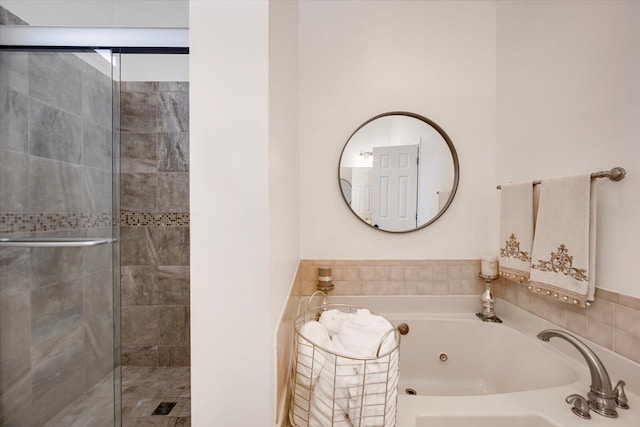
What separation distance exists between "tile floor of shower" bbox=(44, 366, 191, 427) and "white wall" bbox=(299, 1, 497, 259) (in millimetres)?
1079

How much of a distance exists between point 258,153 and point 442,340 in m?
1.38

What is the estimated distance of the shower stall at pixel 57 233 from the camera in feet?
3.61

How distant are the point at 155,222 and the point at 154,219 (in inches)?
0.9

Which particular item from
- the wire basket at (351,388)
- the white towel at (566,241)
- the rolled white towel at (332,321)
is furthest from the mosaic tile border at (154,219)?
the white towel at (566,241)

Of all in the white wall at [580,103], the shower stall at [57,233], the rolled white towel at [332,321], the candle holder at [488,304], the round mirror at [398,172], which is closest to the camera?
the rolled white towel at [332,321]

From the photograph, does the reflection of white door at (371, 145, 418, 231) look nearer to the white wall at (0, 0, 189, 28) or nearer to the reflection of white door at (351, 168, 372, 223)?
the reflection of white door at (351, 168, 372, 223)

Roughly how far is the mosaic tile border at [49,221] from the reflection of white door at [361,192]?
1.23 meters

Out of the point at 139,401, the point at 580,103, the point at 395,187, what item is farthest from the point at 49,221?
the point at 580,103

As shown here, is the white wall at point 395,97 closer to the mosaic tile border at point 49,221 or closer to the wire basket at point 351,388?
the wire basket at point 351,388

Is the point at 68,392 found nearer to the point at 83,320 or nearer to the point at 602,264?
the point at 83,320

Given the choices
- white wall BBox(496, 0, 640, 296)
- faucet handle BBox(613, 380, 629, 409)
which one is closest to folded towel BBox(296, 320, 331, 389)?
faucet handle BBox(613, 380, 629, 409)

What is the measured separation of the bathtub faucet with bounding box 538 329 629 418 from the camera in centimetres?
72

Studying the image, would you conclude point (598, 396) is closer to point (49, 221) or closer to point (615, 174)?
point (615, 174)

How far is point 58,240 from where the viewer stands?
3.82 ft
